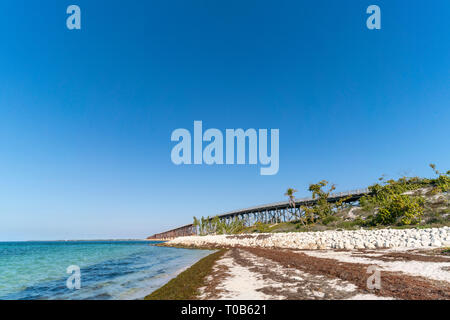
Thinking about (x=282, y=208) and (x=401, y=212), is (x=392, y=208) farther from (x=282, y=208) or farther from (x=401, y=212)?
(x=282, y=208)

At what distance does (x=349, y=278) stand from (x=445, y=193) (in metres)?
34.9

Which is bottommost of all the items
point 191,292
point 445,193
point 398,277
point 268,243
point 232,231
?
point 232,231

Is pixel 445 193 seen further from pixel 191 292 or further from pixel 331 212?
pixel 191 292

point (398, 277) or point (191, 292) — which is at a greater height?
point (398, 277)

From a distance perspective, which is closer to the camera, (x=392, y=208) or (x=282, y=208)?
(x=392, y=208)

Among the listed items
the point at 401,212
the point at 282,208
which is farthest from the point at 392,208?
the point at 282,208

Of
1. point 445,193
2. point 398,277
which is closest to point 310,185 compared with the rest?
point 445,193

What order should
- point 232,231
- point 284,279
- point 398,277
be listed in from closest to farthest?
point 398,277, point 284,279, point 232,231

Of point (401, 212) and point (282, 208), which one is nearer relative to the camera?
point (401, 212)

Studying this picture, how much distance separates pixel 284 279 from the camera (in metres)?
8.99
